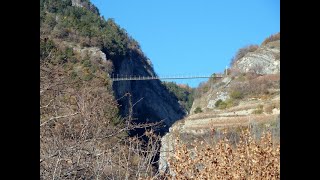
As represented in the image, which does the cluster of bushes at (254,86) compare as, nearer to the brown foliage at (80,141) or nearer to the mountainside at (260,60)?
the mountainside at (260,60)

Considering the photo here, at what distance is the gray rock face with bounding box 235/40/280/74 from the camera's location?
966 inches

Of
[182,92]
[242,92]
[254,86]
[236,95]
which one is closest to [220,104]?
[236,95]

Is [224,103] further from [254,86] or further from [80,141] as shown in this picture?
[80,141]

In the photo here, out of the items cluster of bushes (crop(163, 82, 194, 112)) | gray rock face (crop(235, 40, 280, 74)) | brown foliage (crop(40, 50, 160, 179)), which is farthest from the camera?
cluster of bushes (crop(163, 82, 194, 112))

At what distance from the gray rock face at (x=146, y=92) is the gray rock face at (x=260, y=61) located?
3999mm

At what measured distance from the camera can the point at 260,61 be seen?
86.1 feet

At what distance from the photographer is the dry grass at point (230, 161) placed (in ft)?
17.4

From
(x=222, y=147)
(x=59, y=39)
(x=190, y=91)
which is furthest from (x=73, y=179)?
(x=190, y=91)

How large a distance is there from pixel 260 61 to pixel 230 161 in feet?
69.3

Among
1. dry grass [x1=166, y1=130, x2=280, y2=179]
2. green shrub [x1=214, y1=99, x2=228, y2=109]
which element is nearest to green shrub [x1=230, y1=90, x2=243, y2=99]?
green shrub [x1=214, y1=99, x2=228, y2=109]

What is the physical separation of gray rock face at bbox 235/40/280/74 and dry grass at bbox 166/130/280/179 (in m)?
→ 18.0

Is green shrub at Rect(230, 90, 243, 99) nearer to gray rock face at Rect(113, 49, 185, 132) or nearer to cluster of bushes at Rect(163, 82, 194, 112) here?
gray rock face at Rect(113, 49, 185, 132)

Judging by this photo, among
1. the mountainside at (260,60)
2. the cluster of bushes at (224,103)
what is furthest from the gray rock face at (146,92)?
the cluster of bushes at (224,103)
